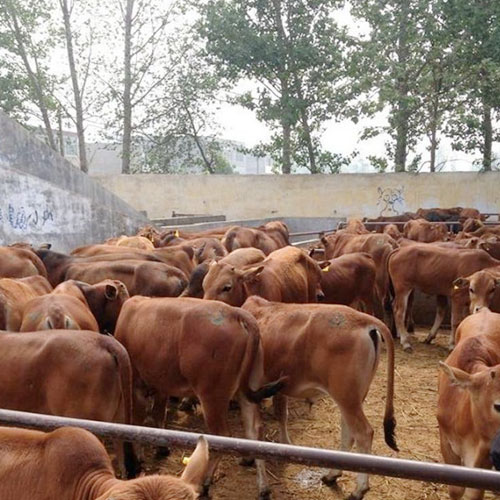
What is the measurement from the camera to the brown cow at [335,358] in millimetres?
4551

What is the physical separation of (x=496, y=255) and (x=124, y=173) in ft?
62.9

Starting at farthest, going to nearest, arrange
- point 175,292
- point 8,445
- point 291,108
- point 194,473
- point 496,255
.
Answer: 1. point 291,108
2. point 496,255
3. point 175,292
4. point 8,445
5. point 194,473

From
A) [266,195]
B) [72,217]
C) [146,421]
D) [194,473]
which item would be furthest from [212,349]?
[266,195]

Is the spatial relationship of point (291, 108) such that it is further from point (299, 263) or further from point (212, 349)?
point (212, 349)

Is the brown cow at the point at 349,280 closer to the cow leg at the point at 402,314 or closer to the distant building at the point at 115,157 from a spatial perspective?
the cow leg at the point at 402,314

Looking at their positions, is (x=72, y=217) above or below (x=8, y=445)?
above

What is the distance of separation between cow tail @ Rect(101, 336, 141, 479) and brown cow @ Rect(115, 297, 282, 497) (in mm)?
616

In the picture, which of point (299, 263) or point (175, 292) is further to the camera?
point (299, 263)

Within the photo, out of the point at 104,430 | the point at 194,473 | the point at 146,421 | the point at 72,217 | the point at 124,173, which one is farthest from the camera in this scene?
the point at 124,173

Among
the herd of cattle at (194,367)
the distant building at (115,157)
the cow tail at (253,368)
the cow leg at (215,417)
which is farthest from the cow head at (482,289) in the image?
the distant building at (115,157)

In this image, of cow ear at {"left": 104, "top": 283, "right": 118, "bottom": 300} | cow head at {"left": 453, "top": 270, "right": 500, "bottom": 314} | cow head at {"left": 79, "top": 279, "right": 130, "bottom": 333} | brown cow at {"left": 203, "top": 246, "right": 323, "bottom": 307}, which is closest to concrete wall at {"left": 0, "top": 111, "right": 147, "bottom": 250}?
cow head at {"left": 79, "top": 279, "right": 130, "bottom": 333}

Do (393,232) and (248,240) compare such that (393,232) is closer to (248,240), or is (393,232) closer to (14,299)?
(248,240)

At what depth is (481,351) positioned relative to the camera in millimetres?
4457

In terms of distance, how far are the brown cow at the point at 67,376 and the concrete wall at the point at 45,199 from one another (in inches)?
332
